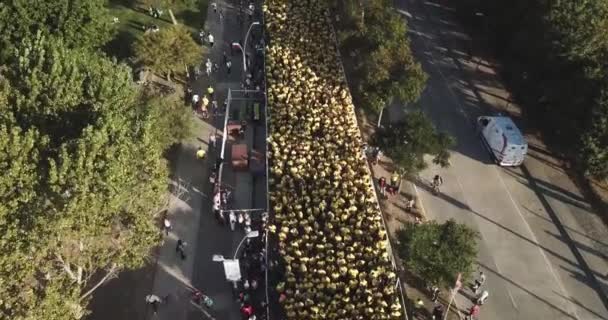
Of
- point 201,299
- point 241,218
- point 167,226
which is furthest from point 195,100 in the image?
point 201,299

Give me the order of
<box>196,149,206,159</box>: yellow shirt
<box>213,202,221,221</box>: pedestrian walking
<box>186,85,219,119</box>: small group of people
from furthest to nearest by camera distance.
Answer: <box>186,85,219,119</box>: small group of people < <box>196,149,206,159</box>: yellow shirt < <box>213,202,221,221</box>: pedestrian walking

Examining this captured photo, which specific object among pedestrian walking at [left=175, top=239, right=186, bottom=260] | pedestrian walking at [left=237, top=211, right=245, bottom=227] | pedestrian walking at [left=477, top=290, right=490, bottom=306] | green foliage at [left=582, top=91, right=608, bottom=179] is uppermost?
green foliage at [left=582, top=91, right=608, bottom=179]

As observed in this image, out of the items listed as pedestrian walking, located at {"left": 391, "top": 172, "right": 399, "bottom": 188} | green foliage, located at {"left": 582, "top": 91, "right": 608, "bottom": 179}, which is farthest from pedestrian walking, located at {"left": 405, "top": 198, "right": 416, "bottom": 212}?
green foliage, located at {"left": 582, "top": 91, "right": 608, "bottom": 179}

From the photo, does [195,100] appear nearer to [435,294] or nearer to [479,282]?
[435,294]

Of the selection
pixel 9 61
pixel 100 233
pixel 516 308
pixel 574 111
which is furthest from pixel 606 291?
pixel 9 61

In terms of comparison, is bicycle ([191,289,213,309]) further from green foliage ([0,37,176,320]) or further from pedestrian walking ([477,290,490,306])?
pedestrian walking ([477,290,490,306])
